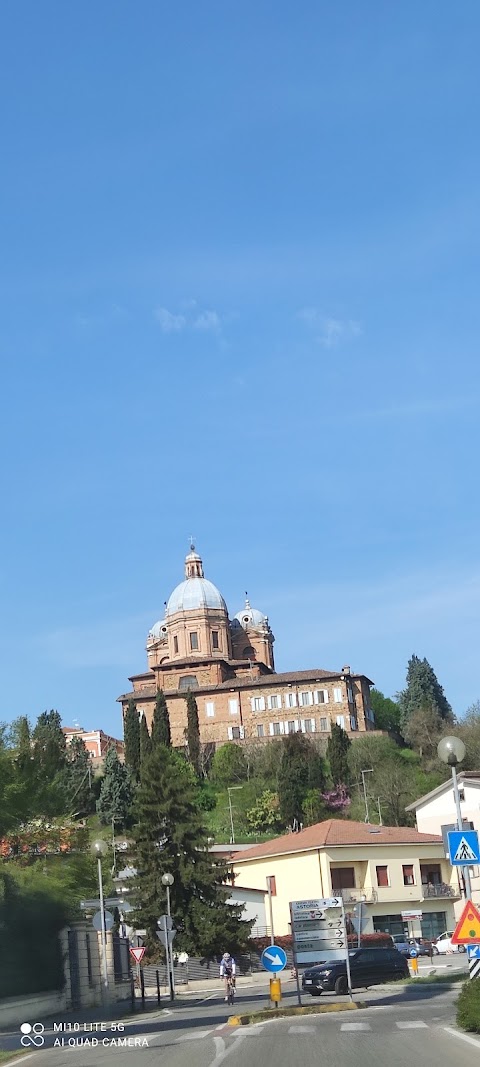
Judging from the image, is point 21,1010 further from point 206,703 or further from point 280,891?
point 206,703

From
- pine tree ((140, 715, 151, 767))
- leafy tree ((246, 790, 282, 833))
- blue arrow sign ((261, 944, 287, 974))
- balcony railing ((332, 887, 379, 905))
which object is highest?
pine tree ((140, 715, 151, 767))

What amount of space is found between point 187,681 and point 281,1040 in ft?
358

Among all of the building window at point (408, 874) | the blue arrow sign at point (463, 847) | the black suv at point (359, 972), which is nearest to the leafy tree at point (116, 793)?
the building window at point (408, 874)

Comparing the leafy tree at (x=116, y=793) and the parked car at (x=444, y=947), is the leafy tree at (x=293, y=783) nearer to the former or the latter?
the leafy tree at (x=116, y=793)

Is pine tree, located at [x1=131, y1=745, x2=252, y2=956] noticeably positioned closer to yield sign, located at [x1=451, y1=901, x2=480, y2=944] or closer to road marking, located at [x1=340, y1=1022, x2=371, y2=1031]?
road marking, located at [x1=340, y1=1022, x2=371, y2=1031]

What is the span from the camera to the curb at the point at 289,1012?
26250mm

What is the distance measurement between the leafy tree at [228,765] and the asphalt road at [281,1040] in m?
79.3

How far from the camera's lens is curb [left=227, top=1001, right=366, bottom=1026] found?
86.1 feet

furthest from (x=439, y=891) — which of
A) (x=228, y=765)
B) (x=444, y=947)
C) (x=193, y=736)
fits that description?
(x=193, y=736)

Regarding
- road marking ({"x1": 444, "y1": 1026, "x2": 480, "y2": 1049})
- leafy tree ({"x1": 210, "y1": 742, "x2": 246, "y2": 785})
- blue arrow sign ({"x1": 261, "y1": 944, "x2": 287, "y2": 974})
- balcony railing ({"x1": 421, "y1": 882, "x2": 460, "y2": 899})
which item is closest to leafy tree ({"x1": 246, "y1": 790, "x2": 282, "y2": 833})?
leafy tree ({"x1": 210, "y1": 742, "x2": 246, "y2": 785})

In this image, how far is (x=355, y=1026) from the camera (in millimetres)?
22641

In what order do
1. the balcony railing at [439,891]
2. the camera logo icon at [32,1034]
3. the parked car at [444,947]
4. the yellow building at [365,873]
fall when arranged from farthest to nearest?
1. the balcony railing at [439,891]
2. the yellow building at [365,873]
3. the parked car at [444,947]
4. the camera logo icon at [32,1034]

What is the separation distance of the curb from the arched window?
99619 millimetres

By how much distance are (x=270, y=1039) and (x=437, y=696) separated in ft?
385
